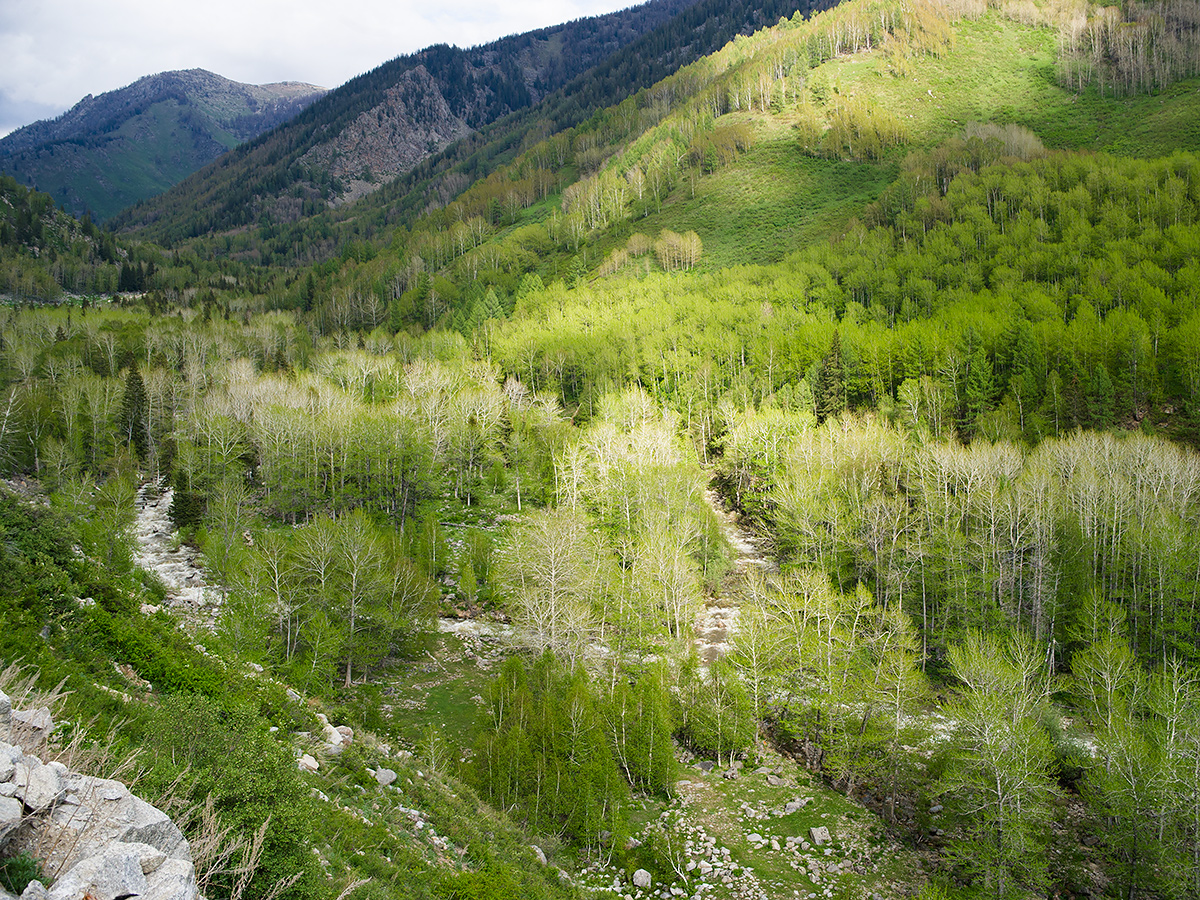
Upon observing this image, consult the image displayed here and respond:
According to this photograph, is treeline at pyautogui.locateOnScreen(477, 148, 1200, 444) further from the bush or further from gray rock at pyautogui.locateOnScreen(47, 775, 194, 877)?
the bush

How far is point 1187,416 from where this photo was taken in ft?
220

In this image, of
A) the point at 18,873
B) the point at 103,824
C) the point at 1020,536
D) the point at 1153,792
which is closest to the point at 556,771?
the point at 103,824

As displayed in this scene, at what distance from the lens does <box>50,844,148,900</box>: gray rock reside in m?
7.16

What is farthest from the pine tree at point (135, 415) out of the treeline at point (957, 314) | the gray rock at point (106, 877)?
the gray rock at point (106, 877)

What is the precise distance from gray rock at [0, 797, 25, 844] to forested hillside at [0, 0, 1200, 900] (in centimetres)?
383

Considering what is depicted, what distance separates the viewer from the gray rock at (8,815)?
758 cm

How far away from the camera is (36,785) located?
8.52 meters

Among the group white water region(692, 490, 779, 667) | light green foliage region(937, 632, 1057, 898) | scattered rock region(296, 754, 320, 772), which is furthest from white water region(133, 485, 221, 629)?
light green foliage region(937, 632, 1057, 898)

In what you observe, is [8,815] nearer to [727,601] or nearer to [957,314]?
[727,601]

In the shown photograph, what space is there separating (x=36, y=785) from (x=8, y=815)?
1.02 metres

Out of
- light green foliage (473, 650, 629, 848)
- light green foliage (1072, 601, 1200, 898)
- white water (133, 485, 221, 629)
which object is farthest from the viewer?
white water (133, 485, 221, 629)

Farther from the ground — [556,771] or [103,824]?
[103,824]

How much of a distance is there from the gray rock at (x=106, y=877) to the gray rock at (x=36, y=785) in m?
1.28

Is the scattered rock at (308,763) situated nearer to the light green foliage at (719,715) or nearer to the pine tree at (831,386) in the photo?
the light green foliage at (719,715)
